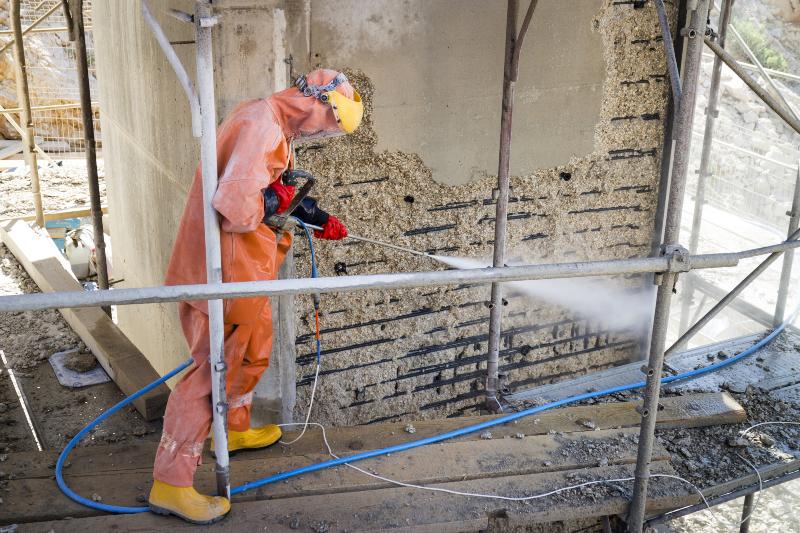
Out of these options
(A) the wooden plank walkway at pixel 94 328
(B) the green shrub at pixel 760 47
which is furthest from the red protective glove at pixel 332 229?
(B) the green shrub at pixel 760 47

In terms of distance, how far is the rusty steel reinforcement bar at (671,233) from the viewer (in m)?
3.28

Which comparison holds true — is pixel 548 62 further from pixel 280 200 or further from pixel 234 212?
pixel 234 212

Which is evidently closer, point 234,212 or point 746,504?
point 234,212

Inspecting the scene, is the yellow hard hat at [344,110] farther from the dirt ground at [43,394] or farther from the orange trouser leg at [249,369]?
the dirt ground at [43,394]

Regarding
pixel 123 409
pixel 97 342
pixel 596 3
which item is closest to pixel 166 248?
pixel 97 342

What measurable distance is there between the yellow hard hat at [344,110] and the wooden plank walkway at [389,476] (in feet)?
5.00

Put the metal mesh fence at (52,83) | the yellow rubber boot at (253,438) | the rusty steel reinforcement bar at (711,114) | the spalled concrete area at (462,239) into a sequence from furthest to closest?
the metal mesh fence at (52,83)
the rusty steel reinforcement bar at (711,114)
the spalled concrete area at (462,239)
the yellow rubber boot at (253,438)

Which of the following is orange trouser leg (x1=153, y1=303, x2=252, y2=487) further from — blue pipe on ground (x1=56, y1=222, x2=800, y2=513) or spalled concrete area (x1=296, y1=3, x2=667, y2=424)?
spalled concrete area (x1=296, y1=3, x2=667, y2=424)

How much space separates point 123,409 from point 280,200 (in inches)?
78.0

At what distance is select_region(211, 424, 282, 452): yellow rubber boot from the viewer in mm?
3988

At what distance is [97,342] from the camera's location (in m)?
5.44

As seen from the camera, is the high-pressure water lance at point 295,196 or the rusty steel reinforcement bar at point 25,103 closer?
the high-pressure water lance at point 295,196

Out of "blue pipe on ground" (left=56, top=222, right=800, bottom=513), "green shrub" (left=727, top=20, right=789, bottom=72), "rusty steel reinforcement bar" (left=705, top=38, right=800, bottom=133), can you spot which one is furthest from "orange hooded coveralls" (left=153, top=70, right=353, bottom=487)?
"green shrub" (left=727, top=20, right=789, bottom=72)

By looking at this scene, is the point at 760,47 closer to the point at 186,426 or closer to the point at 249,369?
the point at 249,369
